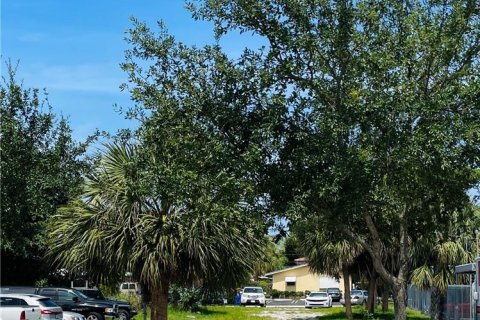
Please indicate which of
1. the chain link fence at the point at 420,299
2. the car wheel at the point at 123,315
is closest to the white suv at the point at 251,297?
the chain link fence at the point at 420,299

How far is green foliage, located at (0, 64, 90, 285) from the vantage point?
65.4 feet

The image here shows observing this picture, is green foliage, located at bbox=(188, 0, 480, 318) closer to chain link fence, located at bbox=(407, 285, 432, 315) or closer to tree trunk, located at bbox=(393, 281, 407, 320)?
tree trunk, located at bbox=(393, 281, 407, 320)

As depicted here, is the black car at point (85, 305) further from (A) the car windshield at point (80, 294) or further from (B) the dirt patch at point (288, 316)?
(B) the dirt patch at point (288, 316)

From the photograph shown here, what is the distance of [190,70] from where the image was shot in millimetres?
12500

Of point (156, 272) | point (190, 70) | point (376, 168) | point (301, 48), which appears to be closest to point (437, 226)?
point (376, 168)

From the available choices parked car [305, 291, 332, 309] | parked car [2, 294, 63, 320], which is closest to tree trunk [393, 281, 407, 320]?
parked car [2, 294, 63, 320]

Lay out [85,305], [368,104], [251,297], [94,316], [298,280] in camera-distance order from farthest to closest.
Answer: [298,280] → [251,297] → [94,316] → [85,305] → [368,104]

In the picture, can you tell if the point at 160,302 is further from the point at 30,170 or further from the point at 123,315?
the point at 123,315

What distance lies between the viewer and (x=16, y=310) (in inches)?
769

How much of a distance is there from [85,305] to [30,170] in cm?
1093

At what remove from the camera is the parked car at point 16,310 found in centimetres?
1927

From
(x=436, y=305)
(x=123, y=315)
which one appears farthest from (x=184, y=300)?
(x=436, y=305)

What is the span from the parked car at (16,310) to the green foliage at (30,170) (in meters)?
1.62

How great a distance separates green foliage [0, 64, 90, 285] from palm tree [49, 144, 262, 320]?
1.23m
